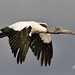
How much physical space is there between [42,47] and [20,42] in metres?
4.02

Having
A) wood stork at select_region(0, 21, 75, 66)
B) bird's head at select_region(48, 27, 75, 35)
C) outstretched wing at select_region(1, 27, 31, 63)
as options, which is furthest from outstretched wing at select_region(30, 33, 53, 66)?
outstretched wing at select_region(1, 27, 31, 63)

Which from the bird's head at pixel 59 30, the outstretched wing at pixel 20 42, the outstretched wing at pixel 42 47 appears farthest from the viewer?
the bird's head at pixel 59 30

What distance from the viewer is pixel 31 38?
2888 centimetres

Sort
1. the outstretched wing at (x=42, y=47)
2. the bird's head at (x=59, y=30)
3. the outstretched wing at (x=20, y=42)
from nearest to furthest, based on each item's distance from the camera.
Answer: the outstretched wing at (x=20, y=42)
the outstretched wing at (x=42, y=47)
the bird's head at (x=59, y=30)

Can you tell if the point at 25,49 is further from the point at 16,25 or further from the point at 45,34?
the point at 45,34

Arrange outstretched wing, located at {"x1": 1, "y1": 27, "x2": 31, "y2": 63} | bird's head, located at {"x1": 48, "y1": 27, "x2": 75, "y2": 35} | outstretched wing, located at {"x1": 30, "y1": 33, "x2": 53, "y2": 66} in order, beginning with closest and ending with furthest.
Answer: outstretched wing, located at {"x1": 1, "y1": 27, "x2": 31, "y2": 63}
outstretched wing, located at {"x1": 30, "y1": 33, "x2": 53, "y2": 66}
bird's head, located at {"x1": 48, "y1": 27, "x2": 75, "y2": 35}

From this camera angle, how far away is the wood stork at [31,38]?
2588 centimetres

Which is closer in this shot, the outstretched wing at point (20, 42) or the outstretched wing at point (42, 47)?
the outstretched wing at point (20, 42)

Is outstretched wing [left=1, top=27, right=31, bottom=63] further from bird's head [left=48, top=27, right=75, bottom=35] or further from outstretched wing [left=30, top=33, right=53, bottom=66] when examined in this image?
bird's head [left=48, top=27, right=75, bottom=35]

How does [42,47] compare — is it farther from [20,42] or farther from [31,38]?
[20,42]

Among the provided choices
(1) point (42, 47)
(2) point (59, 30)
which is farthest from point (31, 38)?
(2) point (59, 30)

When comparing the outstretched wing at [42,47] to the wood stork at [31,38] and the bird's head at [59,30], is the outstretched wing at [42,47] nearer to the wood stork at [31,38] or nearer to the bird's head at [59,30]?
the wood stork at [31,38]

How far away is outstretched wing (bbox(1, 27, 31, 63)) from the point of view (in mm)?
25531

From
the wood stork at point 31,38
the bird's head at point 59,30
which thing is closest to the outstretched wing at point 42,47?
the wood stork at point 31,38
